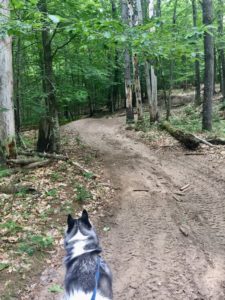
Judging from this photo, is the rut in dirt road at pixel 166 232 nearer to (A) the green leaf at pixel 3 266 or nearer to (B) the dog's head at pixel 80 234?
(B) the dog's head at pixel 80 234

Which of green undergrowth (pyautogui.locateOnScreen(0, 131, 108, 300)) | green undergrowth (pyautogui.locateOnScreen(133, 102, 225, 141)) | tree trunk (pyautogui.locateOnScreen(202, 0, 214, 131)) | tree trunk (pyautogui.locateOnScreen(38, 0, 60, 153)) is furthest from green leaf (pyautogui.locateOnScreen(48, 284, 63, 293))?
tree trunk (pyautogui.locateOnScreen(202, 0, 214, 131))

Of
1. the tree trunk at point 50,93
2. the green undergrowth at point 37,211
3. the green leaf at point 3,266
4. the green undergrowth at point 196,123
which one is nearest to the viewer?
the green leaf at point 3,266

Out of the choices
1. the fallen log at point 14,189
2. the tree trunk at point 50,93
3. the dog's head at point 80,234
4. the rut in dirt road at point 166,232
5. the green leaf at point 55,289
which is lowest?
the green leaf at point 55,289

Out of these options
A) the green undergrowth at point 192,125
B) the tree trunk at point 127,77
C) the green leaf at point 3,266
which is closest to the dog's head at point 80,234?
the green leaf at point 3,266

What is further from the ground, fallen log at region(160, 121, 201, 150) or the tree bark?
the tree bark

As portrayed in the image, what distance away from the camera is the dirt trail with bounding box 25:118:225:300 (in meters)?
4.31

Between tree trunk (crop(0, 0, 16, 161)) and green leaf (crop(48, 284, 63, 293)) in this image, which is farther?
tree trunk (crop(0, 0, 16, 161))

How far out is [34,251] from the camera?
5285 millimetres

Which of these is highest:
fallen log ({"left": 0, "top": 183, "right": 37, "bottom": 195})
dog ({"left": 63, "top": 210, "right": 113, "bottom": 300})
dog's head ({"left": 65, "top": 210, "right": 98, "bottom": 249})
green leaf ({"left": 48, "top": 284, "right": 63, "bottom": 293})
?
dog's head ({"left": 65, "top": 210, "right": 98, "bottom": 249})

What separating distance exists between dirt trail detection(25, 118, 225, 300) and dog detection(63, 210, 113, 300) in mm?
1232

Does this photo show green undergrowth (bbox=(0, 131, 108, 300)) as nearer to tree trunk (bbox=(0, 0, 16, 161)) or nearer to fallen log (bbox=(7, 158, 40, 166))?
fallen log (bbox=(7, 158, 40, 166))

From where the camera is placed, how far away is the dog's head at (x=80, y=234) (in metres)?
3.42

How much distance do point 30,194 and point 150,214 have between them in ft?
10.4

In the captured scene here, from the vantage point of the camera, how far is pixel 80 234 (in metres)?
3.47
